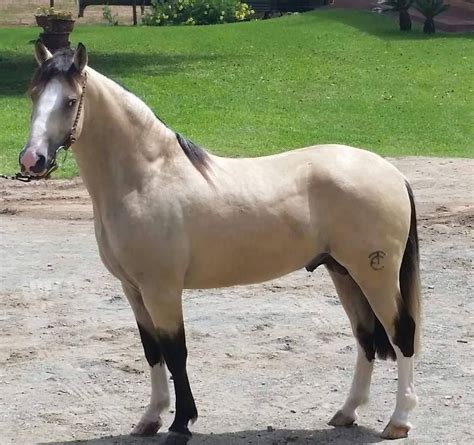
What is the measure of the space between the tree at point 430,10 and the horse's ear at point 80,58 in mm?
22920

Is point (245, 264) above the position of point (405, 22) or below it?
above

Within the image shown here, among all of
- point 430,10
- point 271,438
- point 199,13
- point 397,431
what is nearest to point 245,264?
point 271,438

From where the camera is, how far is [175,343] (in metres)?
5.20

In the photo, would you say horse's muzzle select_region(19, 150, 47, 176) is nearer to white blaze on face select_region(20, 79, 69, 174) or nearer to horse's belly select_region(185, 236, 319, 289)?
white blaze on face select_region(20, 79, 69, 174)

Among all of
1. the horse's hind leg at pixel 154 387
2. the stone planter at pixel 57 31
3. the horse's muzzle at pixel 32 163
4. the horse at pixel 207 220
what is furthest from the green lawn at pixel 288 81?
the horse's muzzle at pixel 32 163

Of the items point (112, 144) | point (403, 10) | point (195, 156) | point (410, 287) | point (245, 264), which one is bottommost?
point (403, 10)

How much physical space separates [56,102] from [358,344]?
2125mm

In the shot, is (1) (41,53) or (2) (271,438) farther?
(2) (271,438)

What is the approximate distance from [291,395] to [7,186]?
7571 mm

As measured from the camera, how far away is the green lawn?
53.7 ft

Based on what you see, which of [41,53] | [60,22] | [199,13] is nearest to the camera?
[41,53]

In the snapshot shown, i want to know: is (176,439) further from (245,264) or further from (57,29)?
(57,29)

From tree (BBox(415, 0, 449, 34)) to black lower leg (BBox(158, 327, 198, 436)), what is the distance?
22.8 metres

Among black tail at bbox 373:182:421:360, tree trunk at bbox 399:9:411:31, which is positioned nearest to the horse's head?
black tail at bbox 373:182:421:360
